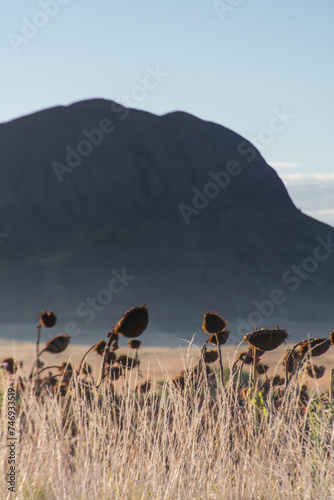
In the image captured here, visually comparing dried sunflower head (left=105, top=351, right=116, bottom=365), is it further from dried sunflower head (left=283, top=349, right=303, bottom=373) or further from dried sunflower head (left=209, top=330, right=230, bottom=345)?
dried sunflower head (left=283, top=349, right=303, bottom=373)

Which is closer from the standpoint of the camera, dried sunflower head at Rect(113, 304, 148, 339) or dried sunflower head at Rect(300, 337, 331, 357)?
dried sunflower head at Rect(113, 304, 148, 339)

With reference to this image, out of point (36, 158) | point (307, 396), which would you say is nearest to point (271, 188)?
point (36, 158)

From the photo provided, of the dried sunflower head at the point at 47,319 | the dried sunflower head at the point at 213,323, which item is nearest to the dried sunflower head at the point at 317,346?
the dried sunflower head at the point at 213,323

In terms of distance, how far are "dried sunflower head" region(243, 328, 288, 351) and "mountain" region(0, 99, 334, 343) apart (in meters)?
44.4

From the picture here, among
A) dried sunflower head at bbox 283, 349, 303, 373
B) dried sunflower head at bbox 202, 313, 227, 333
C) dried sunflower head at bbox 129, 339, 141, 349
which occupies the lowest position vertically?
dried sunflower head at bbox 283, 349, 303, 373

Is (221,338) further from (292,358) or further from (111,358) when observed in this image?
(111,358)

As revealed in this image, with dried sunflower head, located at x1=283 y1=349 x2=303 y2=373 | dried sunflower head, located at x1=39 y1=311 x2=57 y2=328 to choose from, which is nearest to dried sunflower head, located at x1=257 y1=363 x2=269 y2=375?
dried sunflower head, located at x1=283 y1=349 x2=303 y2=373

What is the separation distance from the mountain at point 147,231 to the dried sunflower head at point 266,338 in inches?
1749

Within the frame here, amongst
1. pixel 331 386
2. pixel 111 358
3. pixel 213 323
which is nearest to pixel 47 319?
pixel 111 358

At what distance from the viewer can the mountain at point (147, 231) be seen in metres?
52.9

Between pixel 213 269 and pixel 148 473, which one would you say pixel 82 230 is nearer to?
pixel 213 269

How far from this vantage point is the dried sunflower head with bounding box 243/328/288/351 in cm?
316

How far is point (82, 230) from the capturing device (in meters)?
57.8

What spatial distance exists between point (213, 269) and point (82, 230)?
11640mm
